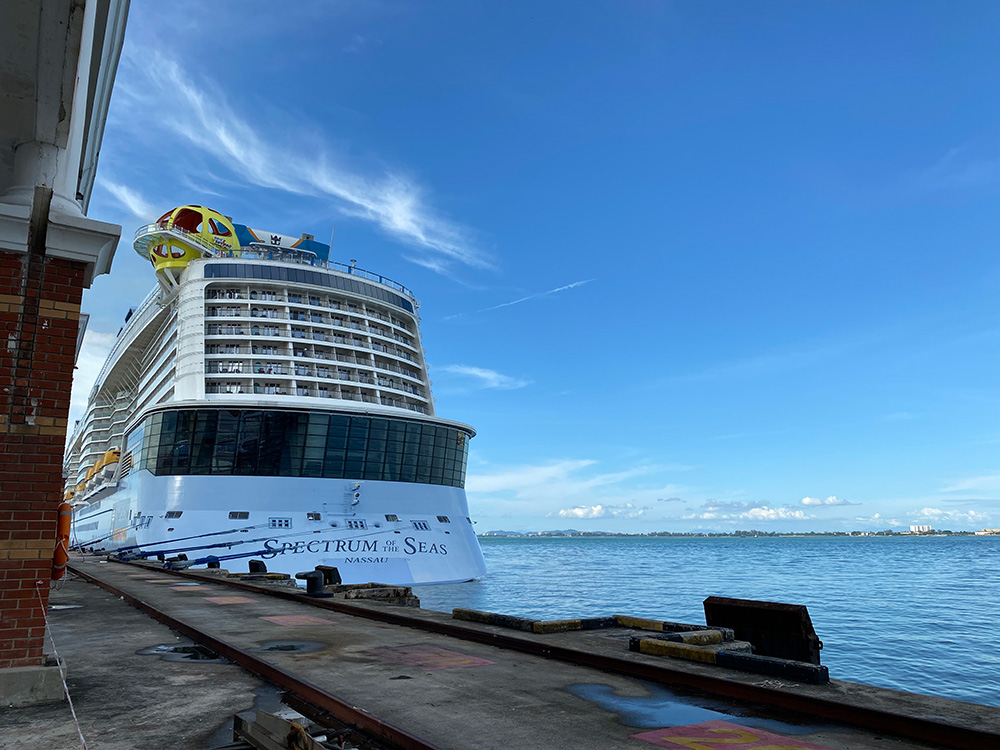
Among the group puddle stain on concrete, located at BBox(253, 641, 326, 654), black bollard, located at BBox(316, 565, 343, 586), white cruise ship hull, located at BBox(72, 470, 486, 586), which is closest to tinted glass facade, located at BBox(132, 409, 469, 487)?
white cruise ship hull, located at BBox(72, 470, 486, 586)

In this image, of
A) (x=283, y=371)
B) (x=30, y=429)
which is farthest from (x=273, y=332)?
(x=30, y=429)

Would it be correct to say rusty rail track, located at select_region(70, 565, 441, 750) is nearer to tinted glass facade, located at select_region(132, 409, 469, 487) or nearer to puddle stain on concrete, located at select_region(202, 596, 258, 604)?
puddle stain on concrete, located at select_region(202, 596, 258, 604)

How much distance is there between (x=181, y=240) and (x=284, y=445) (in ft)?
75.1

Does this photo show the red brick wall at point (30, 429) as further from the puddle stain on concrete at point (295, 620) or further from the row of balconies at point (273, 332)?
the row of balconies at point (273, 332)

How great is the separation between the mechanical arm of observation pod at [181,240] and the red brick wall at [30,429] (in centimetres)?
4782

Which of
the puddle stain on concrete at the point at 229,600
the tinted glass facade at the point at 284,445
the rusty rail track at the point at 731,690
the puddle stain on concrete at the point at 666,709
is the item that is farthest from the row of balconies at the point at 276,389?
the puddle stain on concrete at the point at 666,709

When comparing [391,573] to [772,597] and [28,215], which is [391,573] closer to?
[772,597]

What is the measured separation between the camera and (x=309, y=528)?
117ft

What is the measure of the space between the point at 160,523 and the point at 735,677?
37.8m

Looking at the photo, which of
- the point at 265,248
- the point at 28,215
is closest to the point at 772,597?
the point at 28,215

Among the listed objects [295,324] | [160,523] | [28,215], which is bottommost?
[160,523]

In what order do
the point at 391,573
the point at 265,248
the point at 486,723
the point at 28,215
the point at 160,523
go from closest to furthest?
the point at 486,723, the point at 28,215, the point at 391,573, the point at 160,523, the point at 265,248

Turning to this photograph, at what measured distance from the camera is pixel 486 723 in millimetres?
5859

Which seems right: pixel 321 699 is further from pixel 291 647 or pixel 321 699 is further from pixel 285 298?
pixel 285 298
